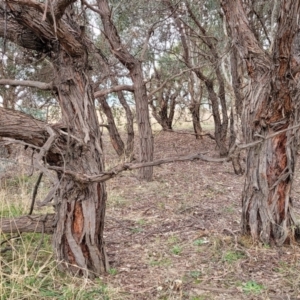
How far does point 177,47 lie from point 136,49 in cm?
148

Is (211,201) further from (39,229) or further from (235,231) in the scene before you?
(39,229)

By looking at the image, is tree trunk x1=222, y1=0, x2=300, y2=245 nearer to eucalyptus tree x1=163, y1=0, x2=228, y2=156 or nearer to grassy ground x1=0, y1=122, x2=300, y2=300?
grassy ground x1=0, y1=122, x2=300, y2=300

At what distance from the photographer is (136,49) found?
9555mm

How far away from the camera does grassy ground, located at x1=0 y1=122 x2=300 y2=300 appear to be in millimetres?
2787

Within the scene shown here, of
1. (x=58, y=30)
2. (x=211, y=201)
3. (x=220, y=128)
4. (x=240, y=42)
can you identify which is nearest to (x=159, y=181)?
(x=211, y=201)

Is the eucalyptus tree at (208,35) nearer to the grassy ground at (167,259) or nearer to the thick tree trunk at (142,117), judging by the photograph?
the thick tree trunk at (142,117)

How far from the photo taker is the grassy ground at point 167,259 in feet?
9.14

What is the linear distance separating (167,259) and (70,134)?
1.44 meters

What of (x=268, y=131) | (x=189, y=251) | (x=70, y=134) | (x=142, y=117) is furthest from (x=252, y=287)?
(x=142, y=117)

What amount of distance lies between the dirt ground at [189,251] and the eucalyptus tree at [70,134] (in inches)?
14.5

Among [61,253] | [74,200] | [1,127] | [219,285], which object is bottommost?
[219,285]

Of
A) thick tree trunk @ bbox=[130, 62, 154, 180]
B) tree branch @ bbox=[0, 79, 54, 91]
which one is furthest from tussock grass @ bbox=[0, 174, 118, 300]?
thick tree trunk @ bbox=[130, 62, 154, 180]

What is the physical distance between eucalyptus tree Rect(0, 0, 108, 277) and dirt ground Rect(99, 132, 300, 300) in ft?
1.21

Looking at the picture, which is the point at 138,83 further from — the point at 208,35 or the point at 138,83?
the point at 208,35
